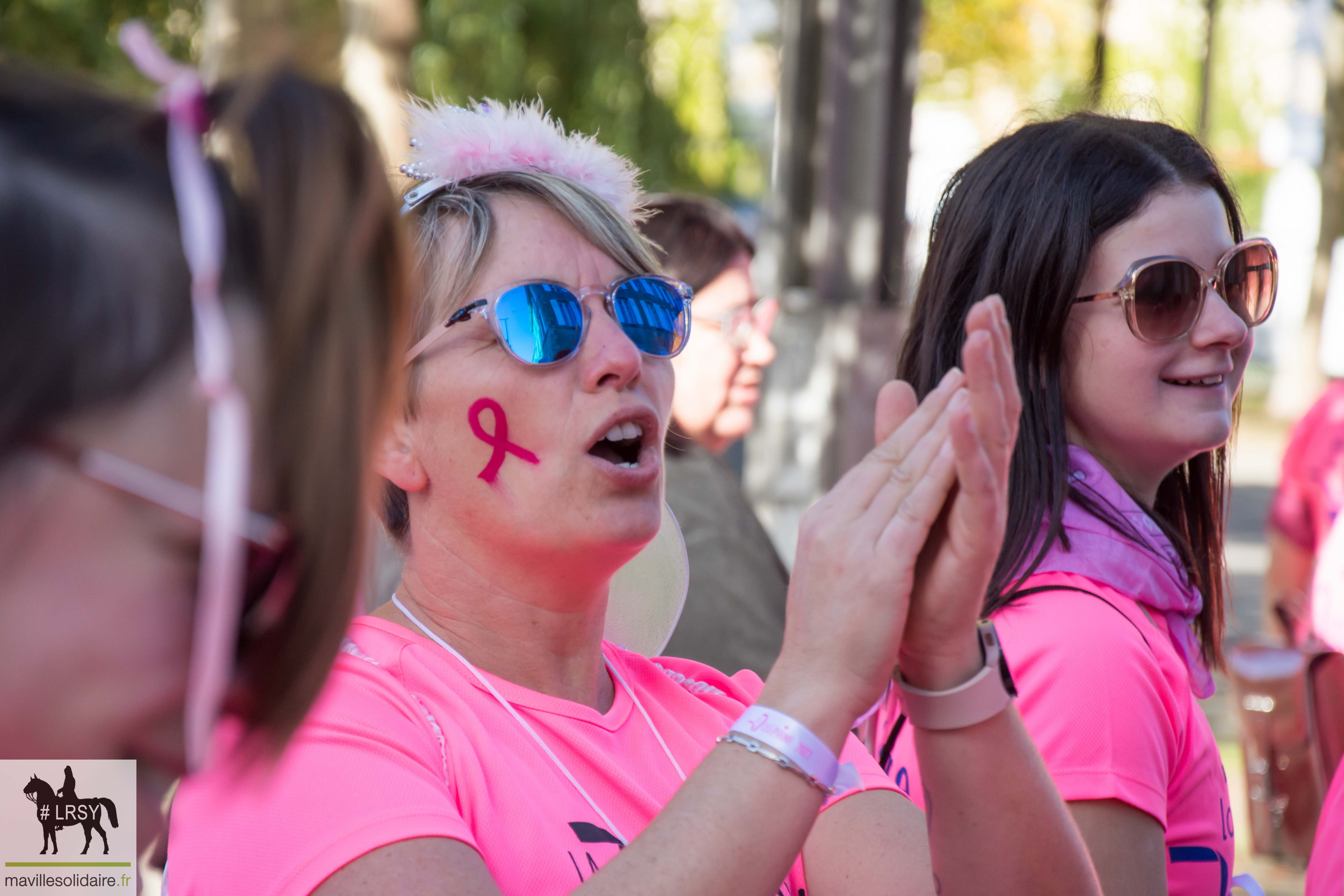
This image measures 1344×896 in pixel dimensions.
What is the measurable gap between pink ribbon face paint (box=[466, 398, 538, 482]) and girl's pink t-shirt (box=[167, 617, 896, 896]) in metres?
0.26

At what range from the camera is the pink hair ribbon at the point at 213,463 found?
2.69ft

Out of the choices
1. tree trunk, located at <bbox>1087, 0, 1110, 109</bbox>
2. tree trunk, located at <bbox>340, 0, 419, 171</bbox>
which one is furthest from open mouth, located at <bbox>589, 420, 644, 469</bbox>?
tree trunk, located at <bbox>340, 0, 419, 171</bbox>

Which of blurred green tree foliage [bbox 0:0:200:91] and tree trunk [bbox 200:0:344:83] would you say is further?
blurred green tree foliage [bbox 0:0:200:91]

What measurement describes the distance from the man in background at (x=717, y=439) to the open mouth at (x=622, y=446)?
1.61 ft

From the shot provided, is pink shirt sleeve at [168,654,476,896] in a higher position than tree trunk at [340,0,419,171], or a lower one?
lower

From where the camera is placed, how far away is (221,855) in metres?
1.39

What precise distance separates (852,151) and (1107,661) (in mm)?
5142

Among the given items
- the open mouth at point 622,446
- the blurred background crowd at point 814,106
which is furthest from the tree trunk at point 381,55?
the open mouth at point 622,446

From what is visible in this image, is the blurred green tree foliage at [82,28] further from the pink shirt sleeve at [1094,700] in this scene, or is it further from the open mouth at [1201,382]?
the pink shirt sleeve at [1094,700]

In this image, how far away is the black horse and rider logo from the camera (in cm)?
173

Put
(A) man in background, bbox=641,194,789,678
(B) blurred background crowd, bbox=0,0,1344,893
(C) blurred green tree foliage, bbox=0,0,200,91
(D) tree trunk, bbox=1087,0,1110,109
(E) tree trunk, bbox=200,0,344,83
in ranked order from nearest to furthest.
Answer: (E) tree trunk, bbox=200,0,344,83, (D) tree trunk, bbox=1087,0,1110,109, (A) man in background, bbox=641,194,789,678, (B) blurred background crowd, bbox=0,0,1344,893, (C) blurred green tree foliage, bbox=0,0,200,91

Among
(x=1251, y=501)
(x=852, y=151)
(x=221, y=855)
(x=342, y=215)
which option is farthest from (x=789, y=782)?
(x=1251, y=501)

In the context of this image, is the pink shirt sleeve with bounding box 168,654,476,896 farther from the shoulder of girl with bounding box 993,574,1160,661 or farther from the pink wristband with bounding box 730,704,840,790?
the shoulder of girl with bounding box 993,574,1160,661

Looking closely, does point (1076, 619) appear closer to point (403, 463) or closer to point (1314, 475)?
point (403, 463)
